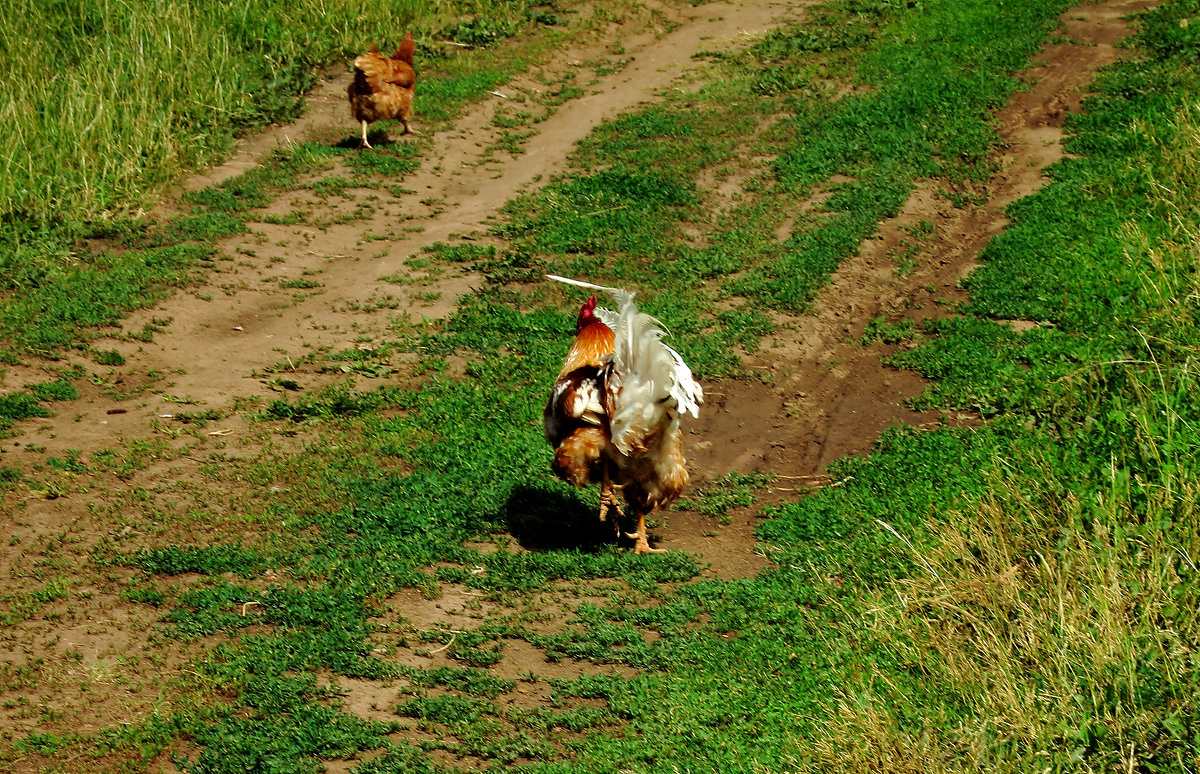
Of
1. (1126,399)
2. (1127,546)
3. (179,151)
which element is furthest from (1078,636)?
(179,151)

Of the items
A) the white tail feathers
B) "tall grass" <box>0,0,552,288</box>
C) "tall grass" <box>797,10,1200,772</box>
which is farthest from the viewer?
"tall grass" <box>0,0,552,288</box>

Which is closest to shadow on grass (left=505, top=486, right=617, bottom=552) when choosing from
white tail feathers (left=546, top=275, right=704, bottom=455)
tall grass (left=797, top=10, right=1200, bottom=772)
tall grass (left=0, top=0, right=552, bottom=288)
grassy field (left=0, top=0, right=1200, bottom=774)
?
grassy field (left=0, top=0, right=1200, bottom=774)

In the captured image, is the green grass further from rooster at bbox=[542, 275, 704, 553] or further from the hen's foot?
the hen's foot

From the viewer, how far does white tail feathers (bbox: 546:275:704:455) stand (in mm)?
6387

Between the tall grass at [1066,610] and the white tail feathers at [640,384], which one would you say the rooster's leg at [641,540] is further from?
the tall grass at [1066,610]

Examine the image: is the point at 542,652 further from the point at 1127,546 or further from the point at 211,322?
the point at 211,322

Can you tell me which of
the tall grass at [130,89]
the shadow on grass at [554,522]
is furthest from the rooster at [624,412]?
the tall grass at [130,89]

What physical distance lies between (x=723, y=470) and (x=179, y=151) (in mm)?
7813

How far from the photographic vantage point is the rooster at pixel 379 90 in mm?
12430

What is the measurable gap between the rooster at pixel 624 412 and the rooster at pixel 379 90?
261 inches

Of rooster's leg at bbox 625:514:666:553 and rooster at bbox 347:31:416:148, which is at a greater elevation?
rooster at bbox 347:31:416:148

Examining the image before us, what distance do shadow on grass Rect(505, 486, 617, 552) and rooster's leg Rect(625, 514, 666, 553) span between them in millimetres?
230

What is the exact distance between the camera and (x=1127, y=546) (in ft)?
17.9

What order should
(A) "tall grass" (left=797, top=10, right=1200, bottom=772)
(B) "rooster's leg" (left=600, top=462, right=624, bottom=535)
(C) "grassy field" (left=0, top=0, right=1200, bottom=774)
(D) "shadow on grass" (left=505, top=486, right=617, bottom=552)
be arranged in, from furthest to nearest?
(D) "shadow on grass" (left=505, top=486, right=617, bottom=552), (B) "rooster's leg" (left=600, top=462, right=624, bottom=535), (C) "grassy field" (left=0, top=0, right=1200, bottom=774), (A) "tall grass" (left=797, top=10, right=1200, bottom=772)
